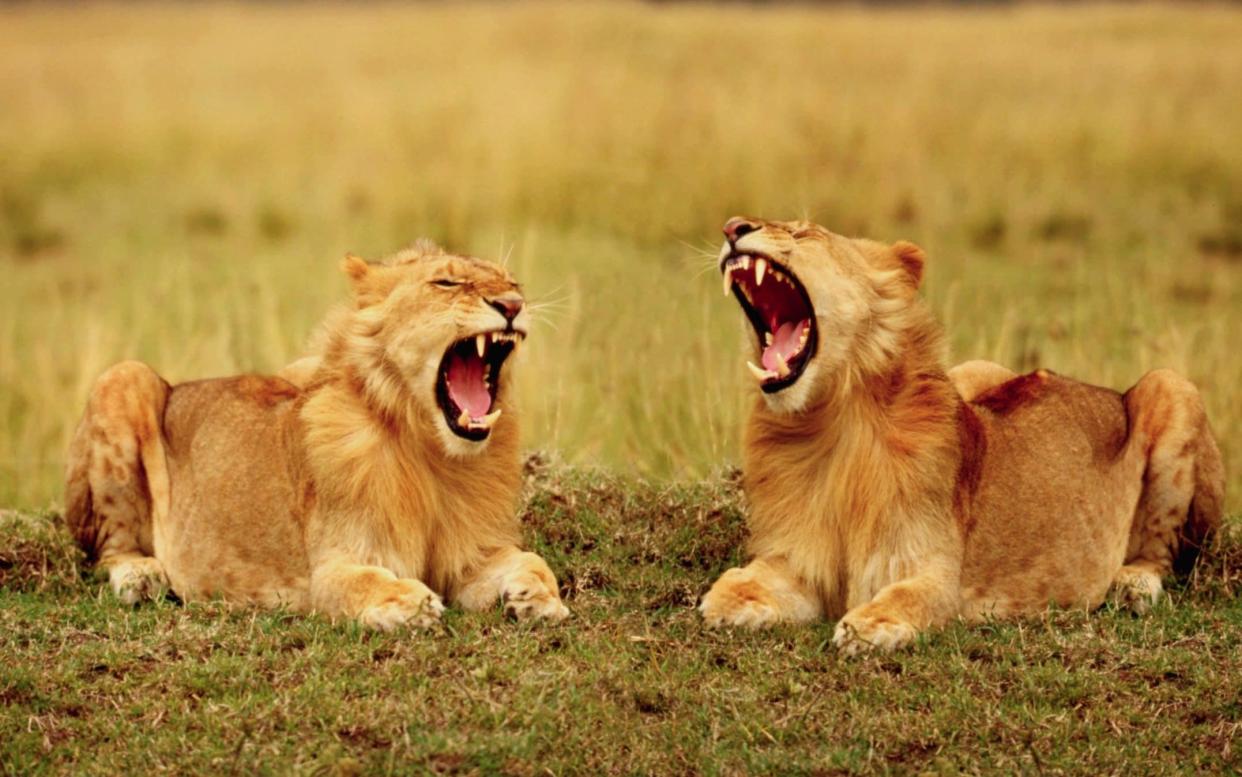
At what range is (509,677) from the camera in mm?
5750

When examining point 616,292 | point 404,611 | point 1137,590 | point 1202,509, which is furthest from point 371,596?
point 616,292

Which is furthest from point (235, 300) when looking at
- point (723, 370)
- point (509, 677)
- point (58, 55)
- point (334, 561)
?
point (58, 55)

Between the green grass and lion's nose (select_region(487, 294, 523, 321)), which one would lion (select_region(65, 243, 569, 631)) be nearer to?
lion's nose (select_region(487, 294, 523, 321))

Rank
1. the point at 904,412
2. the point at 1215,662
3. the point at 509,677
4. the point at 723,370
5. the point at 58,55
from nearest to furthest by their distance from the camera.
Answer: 1. the point at 509,677
2. the point at 1215,662
3. the point at 904,412
4. the point at 723,370
5. the point at 58,55

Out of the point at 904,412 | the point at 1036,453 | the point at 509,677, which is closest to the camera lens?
the point at 509,677

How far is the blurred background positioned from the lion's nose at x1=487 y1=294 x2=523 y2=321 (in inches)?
87.9

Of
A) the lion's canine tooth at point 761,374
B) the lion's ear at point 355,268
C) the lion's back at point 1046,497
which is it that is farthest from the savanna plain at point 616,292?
the lion's ear at point 355,268

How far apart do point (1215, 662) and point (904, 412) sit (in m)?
1.24

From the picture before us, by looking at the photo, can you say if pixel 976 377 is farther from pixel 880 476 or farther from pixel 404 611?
pixel 404 611

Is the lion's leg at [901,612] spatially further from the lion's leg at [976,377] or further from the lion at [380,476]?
the lion's leg at [976,377]

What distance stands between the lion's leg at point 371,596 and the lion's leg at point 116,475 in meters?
1.11

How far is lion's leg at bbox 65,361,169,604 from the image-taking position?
7.41 m

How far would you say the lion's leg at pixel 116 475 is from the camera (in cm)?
741

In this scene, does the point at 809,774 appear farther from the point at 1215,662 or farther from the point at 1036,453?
the point at 1036,453
